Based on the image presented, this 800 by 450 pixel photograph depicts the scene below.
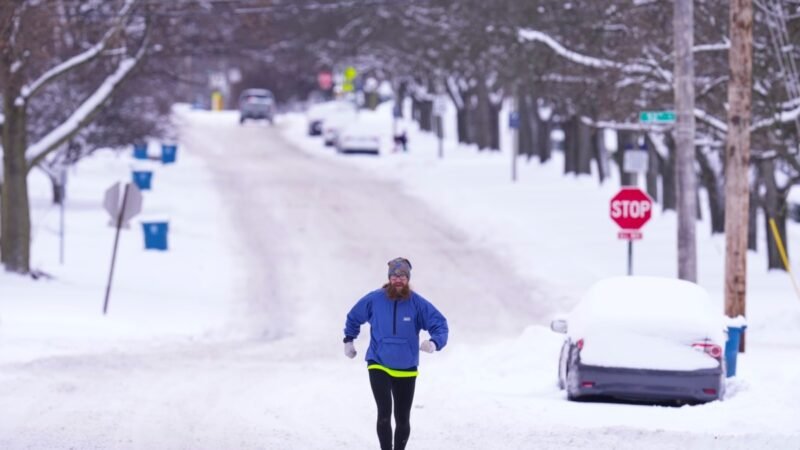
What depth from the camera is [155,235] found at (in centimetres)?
3581

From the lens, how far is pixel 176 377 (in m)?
19.2

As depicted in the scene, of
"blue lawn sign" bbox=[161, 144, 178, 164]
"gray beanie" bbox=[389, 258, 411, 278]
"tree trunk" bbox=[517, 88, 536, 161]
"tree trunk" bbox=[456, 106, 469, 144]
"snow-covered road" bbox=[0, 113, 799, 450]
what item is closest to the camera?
"gray beanie" bbox=[389, 258, 411, 278]

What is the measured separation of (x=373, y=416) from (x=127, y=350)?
827 centimetres

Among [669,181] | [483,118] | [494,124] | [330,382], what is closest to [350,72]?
[494,124]

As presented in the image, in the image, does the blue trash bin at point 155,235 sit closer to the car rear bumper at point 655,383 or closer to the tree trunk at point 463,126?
the car rear bumper at point 655,383

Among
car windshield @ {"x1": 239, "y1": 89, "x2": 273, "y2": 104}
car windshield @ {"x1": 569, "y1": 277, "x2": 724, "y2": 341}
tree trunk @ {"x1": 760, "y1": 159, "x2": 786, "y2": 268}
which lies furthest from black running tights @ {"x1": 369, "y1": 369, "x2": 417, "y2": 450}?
car windshield @ {"x1": 239, "y1": 89, "x2": 273, "y2": 104}

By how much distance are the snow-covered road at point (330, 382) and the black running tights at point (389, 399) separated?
2.02 metres

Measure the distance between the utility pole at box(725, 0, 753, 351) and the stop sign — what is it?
2.82m

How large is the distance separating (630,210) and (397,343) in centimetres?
1419

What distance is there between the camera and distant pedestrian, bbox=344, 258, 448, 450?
11492 millimetres

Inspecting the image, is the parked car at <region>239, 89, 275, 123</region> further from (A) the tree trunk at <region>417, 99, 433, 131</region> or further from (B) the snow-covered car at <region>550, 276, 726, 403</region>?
(B) the snow-covered car at <region>550, 276, 726, 403</region>

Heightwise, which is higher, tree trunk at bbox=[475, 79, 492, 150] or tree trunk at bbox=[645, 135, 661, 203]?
tree trunk at bbox=[475, 79, 492, 150]

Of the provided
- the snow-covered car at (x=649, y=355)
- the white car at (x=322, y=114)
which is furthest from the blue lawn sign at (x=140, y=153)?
the snow-covered car at (x=649, y=355)

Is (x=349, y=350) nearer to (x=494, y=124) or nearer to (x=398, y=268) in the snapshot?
(x=398, y=268)
